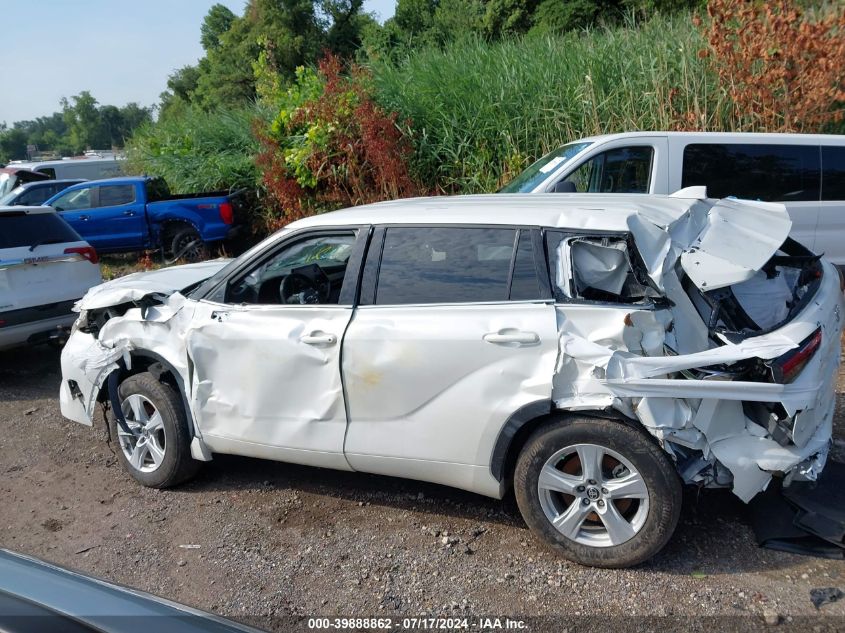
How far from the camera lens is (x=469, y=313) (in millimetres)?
3723

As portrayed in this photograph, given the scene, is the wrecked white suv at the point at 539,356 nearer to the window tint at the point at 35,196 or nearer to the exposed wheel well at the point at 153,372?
the exposed wheel well at the point at 153,372

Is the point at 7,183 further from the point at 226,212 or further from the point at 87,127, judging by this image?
the point at 87,127

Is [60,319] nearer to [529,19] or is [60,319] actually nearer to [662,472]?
[662,472]

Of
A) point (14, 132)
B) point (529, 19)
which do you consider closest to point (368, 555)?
point (529, 19)

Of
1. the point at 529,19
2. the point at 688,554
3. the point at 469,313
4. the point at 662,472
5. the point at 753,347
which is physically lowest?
the point at 688,554

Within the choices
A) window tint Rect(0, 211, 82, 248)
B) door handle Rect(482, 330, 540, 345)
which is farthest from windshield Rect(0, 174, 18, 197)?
door handle Rect(482, 330, 540, 345)

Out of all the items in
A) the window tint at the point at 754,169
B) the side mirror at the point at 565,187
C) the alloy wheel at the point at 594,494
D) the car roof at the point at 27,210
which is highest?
the car roof at the point at 27,210

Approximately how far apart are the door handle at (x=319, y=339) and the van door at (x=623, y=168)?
3.52 m

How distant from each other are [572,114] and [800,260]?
648 cm

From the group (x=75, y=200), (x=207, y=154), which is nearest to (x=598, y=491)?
(x=75, y=200)

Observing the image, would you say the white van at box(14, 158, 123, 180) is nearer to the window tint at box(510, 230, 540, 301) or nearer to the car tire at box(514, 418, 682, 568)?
the window tint at box(510, 230, 540, 301)

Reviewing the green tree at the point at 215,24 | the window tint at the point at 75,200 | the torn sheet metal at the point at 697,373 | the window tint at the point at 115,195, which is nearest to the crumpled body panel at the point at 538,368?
the torn sheet metal at the point at 697,373

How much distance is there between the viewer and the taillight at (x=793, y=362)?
3.25 meters

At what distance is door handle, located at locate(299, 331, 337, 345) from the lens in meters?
3.96
